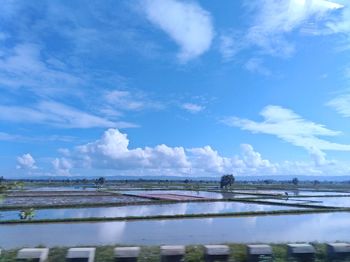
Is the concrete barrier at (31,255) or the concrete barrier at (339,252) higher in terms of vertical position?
the concrete barrier at (339,252)

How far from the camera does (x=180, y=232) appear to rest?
16.7 metres

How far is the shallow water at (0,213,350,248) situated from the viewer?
14320mm

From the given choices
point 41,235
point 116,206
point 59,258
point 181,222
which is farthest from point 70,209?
point 59,258

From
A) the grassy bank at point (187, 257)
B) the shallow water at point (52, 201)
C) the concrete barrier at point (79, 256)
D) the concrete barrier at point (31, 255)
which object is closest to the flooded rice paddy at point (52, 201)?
the shallow water at point (52, 201)

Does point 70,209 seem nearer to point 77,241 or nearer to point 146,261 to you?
point 77,241

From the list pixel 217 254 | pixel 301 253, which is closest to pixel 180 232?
pixel 301 253

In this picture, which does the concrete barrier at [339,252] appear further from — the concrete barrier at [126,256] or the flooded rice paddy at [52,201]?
the flooded rice paddy at [52,201]

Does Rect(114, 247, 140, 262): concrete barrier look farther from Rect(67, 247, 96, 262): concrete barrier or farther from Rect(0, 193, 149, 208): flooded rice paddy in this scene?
Rect(0, 193, 149, 208): flooded rice paddy

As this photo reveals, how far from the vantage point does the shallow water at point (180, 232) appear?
14320mm

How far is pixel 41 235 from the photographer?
15.9m

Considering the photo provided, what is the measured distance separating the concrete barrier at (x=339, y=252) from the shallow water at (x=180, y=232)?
9411 millimetres

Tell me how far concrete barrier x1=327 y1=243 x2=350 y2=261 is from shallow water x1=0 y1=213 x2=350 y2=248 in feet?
30.9

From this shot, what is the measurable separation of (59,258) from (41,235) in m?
11.8

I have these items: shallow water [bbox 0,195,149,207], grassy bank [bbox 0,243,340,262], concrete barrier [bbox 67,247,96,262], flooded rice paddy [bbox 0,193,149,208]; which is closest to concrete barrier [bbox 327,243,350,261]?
grassy bank [bbox 0,243,340,262]
